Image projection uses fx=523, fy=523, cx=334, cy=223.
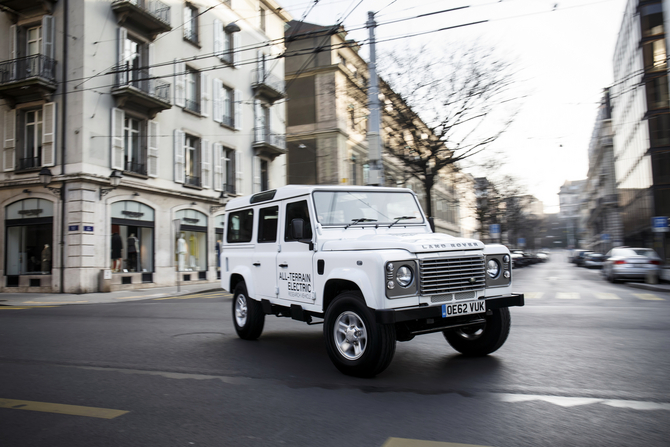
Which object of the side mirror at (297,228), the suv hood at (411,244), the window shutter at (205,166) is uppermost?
the window shutter at (205,166)

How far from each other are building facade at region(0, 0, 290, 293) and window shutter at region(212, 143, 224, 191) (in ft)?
5.66

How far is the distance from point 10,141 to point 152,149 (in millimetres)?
5452

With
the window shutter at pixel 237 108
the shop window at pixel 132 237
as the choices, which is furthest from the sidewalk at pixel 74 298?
the window shutter at pixel 237 108

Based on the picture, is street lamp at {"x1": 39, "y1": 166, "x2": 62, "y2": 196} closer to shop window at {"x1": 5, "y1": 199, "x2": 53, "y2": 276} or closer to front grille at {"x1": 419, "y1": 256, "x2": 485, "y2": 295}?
shop window at {"x1": 5, "y1": 199, "x2": 53, "y2": 276}

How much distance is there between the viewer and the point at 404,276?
505cm

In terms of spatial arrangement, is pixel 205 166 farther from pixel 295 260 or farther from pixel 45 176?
pixel 295 260

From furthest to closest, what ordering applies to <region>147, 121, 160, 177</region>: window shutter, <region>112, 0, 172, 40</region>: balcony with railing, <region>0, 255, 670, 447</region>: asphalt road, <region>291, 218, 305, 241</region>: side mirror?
<region>147, 121, 160, 177</region>: window shutter
<region>112, 0, 172, 40</region>: balcony with railing
<region>291, 218, 305, 241</region>: side mirror
<region>0, 255, 670, 447</region>: asphalt road

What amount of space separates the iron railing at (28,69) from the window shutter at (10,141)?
4.41ft

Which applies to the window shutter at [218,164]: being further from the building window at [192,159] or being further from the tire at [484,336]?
the tire at [484,336]

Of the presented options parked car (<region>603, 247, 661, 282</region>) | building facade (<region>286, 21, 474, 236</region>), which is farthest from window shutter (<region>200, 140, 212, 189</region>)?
parked car (<region>603, 247, 661, 282</region>)

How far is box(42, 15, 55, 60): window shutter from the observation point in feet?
67.1

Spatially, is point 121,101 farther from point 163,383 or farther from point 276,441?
point 276,441

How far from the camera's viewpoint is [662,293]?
629 inches

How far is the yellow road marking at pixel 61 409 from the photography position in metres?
4.21
